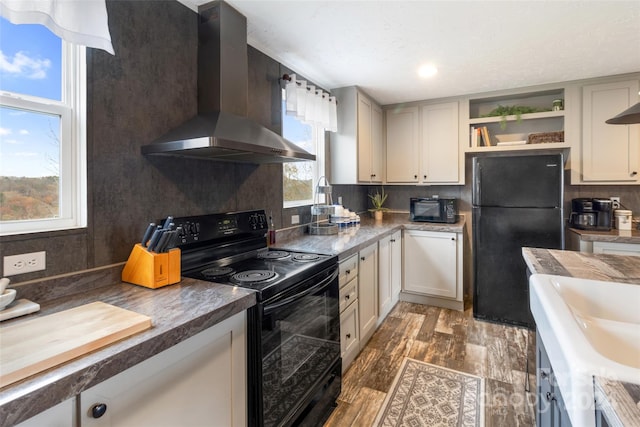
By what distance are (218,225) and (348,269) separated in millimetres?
915

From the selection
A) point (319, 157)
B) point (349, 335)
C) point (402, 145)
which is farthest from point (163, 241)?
point (402, 145)

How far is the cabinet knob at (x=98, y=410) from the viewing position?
778mm

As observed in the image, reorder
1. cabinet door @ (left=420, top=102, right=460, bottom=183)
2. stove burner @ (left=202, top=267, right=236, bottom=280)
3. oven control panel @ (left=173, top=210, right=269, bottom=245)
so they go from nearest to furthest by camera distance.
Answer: stove burner @ (left=202, top=267, right=236, bottom=280) → oven control panel @ (left=173, top=210, right=269, bottom=245) → cabinet door @ (left=420, top=102, right=460, bottom=183)

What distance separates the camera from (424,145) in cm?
374

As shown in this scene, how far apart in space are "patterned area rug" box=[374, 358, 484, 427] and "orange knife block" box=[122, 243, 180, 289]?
4.54 ft

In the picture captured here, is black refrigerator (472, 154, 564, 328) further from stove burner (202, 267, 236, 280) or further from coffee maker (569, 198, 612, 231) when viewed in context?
stove burner (202, 267, 236, 280)

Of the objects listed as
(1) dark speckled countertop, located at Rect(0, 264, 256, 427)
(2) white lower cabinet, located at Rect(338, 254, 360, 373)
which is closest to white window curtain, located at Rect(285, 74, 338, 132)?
(2) white lower cabinet, located at Rect(338, 254, 360, 373)

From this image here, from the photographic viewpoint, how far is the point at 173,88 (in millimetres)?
1654

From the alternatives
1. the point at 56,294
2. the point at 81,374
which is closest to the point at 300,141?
the point at 56,294

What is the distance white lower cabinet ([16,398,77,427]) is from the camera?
2.20 feet

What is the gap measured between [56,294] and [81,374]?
652mm

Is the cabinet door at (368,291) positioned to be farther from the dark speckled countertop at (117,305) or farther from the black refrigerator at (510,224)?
the dark speckled countertop at (117,305)

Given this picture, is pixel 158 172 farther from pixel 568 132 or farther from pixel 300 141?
pixel 568 132

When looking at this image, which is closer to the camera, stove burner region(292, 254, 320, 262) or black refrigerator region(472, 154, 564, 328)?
stove burner region(292, 254, 320, 262)
